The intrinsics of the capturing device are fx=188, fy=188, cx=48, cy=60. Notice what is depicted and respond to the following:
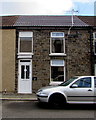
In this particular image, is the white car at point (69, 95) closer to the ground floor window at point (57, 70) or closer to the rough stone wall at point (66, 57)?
the rough stone wall at point (66, 57)

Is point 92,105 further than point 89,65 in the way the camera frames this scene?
No

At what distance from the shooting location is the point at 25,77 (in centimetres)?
1493

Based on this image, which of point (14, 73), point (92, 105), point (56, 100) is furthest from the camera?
point (14, 73)

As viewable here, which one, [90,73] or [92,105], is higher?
[90,73]

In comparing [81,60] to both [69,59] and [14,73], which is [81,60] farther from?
[14,73]

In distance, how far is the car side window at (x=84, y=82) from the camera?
927 cm

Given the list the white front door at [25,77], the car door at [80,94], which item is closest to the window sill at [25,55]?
the white front door at [25,77]

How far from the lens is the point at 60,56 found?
14.9 metres

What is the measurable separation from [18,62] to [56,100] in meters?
6.58

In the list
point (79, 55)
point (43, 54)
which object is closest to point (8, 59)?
point (43, 54)

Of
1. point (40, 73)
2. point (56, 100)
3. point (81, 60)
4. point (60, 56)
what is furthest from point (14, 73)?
point (56, 100)

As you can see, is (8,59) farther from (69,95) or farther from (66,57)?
(69,95)

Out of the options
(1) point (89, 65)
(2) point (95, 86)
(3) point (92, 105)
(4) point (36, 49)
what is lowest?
(3) point (92, 105)

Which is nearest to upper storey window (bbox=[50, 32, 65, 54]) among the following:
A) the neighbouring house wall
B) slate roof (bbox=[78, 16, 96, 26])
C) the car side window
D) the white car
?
slate roof (bbox=[78, 16, 96, 26])
